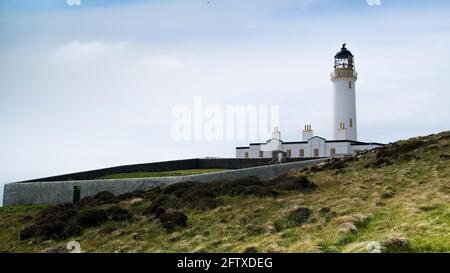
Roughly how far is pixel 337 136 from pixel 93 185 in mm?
32982

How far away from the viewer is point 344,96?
57.7 metres

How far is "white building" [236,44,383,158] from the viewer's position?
50.1 metres

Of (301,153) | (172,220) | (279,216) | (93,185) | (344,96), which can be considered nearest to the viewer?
(279,216)

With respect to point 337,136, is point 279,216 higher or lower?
lower

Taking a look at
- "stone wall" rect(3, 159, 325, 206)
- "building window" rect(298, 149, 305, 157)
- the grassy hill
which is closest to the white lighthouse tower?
"building window" rect(298, 149, 305, 157)

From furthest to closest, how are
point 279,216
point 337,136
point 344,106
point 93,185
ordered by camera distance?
point 344,106, point 337,136, point 93,185, point 279,216

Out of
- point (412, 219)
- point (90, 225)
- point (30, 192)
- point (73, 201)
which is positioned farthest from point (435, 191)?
point (30, 192)

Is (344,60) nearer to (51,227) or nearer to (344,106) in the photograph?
(344,106)

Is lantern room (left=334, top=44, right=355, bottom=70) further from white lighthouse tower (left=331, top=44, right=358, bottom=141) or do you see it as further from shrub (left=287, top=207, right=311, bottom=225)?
shrub (left=287, top=207, right=311, bottom=225)

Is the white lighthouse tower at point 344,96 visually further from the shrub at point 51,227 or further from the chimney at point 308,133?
the shrub at point 51,227

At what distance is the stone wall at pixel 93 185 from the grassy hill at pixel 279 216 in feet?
6.03

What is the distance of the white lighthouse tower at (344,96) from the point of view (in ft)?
182

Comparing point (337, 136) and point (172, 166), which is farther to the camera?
point (337, 136)

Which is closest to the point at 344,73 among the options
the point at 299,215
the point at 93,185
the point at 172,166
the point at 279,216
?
the point at 172,166
